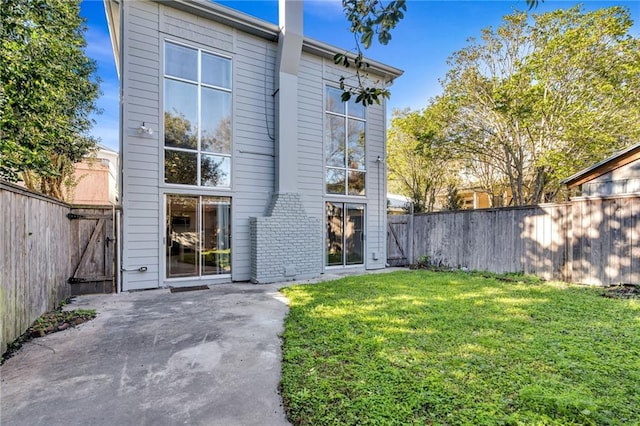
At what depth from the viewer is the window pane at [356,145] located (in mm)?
9117

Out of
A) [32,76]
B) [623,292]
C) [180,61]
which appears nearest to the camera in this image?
[32,76]

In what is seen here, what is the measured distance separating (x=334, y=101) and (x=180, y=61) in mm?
4113

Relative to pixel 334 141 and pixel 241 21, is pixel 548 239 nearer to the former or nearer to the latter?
pixel 334 141

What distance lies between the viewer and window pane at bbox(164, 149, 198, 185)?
664 centimetres

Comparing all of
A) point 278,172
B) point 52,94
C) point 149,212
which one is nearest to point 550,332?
point 278,172

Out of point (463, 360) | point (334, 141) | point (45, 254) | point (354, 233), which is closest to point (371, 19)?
point (463, 360)

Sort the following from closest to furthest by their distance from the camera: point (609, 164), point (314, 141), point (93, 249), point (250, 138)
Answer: point (93, 249)
point (609, 164)
point (250, 138)
point (314, 141)

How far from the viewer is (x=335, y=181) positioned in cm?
884

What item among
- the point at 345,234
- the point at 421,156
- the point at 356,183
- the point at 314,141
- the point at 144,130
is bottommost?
the point at 345,234

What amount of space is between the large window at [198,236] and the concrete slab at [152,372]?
81.7 inches

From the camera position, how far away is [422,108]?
12.5 meters

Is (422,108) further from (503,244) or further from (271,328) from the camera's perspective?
(271,328)

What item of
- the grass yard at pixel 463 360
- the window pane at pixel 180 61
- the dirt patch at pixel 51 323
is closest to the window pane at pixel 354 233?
the grass yard at pixel 463 360

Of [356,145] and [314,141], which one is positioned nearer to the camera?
[314,141]
